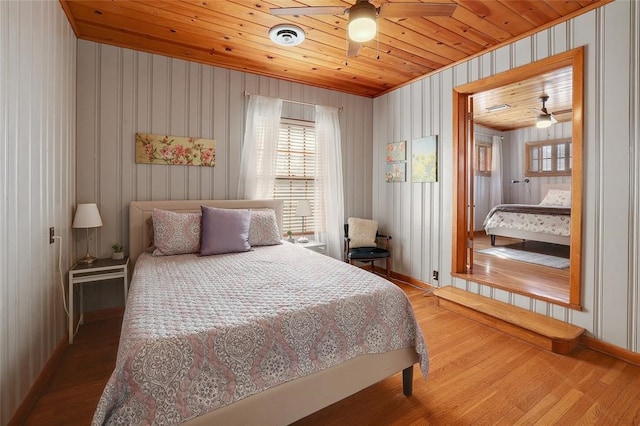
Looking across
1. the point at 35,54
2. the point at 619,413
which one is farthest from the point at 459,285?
the point at 35,54

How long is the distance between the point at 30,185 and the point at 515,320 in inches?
144

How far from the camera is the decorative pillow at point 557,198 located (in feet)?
20.6

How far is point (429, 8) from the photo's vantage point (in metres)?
1.86

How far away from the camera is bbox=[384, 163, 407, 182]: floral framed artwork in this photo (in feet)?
13.7

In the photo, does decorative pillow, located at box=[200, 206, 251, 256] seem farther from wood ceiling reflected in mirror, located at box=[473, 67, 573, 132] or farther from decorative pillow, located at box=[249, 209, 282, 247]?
wood ceiling reflected in mirror, located at box=[473, 67, 573, 132]

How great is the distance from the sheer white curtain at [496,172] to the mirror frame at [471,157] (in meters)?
4.69

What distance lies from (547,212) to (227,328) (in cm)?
547

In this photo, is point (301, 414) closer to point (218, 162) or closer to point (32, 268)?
point (32, 268)

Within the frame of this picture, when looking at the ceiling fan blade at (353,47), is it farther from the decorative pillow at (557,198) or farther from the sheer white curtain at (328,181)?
the decorative pillow at (557,198)

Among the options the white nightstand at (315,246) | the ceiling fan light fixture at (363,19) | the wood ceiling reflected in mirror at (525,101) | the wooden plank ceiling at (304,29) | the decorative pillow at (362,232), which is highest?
the wood ceiling reflected in mirror at (525,101)

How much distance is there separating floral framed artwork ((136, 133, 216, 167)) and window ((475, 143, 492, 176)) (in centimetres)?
635

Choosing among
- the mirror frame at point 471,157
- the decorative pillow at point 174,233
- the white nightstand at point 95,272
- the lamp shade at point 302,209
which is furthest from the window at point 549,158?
the white nightstand at point 95,272

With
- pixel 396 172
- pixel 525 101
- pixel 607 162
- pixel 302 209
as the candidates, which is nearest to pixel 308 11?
pixel 302 209

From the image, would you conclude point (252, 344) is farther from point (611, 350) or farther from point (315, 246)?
point (611, 350)
